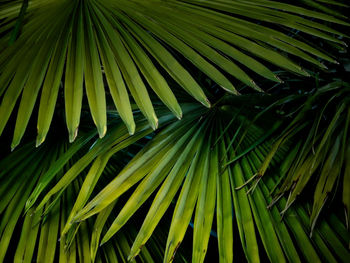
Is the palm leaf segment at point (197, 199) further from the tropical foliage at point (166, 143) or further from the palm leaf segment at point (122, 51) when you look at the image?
the palm leaf segment at point (122, 51)

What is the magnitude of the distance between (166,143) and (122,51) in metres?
0.21

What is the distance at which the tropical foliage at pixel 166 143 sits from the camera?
1.73 ft

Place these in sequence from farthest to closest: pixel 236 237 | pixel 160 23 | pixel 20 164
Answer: pixel 236 237 < pixel 20 164 < pixel 160 23

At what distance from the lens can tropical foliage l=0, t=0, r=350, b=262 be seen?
1.73 ft

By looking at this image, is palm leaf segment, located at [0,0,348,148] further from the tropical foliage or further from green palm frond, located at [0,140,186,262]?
green palm frond, located at [0,140,186,262]

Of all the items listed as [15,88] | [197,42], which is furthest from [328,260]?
[15,88]

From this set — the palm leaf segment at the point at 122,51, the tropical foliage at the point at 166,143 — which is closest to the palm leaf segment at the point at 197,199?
the tropical foliage at the point at 166,143

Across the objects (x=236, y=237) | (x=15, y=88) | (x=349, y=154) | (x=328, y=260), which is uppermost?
(x=15, y=88)

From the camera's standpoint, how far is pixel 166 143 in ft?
2.17

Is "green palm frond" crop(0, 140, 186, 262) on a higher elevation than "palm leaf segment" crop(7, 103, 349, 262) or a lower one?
lower

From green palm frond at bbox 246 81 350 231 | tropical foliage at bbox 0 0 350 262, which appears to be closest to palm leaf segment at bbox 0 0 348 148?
tropical foliage at bbox 0 0 350 262

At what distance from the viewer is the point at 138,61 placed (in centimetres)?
57

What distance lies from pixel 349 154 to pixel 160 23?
17.2 inches

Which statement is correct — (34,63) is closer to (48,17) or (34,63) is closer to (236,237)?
(48,17)
